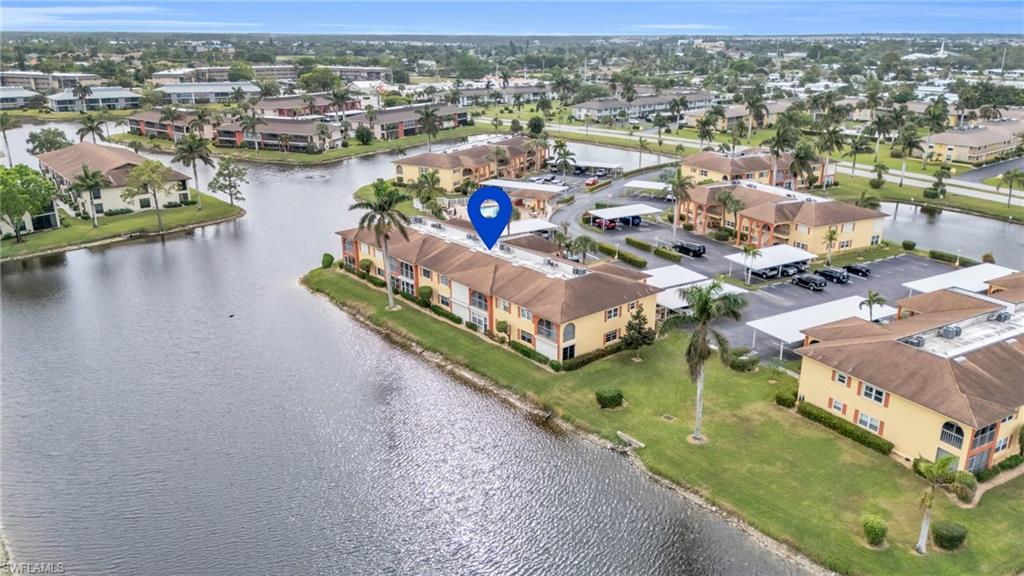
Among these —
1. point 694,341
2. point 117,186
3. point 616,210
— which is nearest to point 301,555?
point 694,341

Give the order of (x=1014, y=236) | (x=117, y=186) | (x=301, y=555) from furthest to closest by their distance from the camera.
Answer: (x=117, y=186)
(x=1014, y=236)
(x=301, y=555)

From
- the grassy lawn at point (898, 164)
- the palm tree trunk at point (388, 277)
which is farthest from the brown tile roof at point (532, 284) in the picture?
the grassy lawn at point (898, 164)

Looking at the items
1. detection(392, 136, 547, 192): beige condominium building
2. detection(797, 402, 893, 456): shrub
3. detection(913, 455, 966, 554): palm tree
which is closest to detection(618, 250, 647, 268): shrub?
detection(797, 402, 893, 456): shrub

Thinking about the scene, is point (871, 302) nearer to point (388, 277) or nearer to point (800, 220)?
point (800, 220)

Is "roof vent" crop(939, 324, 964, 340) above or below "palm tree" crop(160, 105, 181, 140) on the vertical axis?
below

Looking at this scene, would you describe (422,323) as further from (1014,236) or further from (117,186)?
(1014,236)

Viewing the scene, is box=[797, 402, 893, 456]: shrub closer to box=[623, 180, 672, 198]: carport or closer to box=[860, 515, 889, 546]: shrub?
box=[860, 515, 889, 546]: shrub
